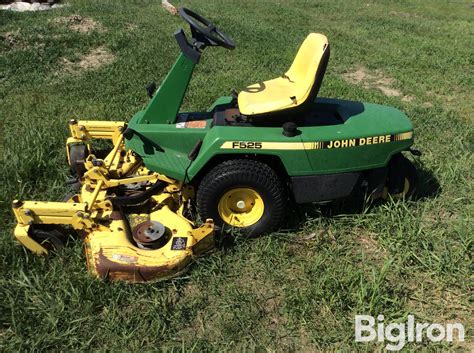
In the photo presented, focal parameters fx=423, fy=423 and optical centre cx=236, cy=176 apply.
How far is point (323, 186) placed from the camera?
3.01 metres

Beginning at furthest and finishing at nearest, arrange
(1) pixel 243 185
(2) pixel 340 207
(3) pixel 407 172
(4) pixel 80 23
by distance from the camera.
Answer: (4) pixel 80 23 < (2) pixel 340 207 < (3) pixel 407 172 < (1) pixel 243 185

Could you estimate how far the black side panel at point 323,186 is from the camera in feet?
9.77

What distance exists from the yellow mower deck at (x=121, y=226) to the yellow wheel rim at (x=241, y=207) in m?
0.31

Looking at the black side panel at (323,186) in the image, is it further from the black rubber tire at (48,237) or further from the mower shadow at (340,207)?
the black rubber tire at (48,237)

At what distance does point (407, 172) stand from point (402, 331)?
134 centimetres

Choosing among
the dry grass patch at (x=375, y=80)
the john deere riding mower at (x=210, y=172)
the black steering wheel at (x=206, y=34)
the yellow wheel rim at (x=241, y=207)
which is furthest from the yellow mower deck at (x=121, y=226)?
the dry grass patch at (x=375, y=80)

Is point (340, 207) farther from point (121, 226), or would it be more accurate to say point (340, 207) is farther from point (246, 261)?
point (121, 226)

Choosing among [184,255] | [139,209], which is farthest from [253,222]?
[139,209]

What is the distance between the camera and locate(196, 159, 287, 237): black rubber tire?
2.87 meters

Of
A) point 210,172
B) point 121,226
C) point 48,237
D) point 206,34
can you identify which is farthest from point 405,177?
point 48,237

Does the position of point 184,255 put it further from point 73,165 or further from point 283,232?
point 73,165

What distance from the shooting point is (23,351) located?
2246 millimetres

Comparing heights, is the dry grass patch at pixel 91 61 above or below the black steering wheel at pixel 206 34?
below

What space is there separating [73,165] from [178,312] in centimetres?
171
